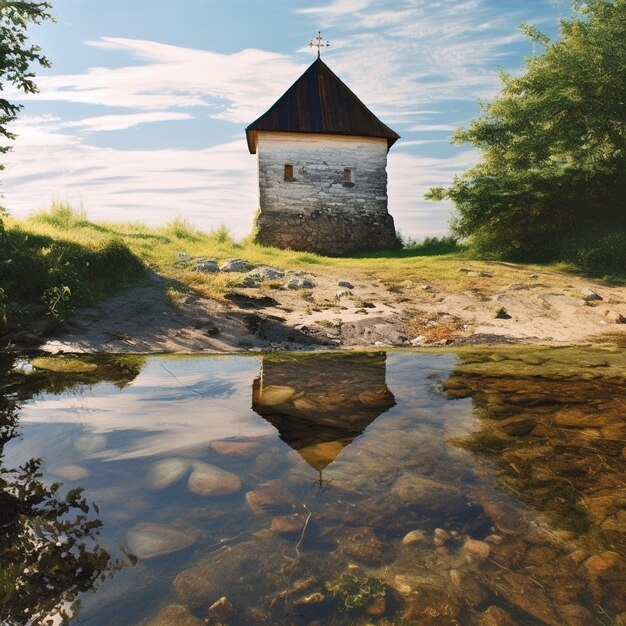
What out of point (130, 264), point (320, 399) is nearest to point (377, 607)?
point (320, 399)

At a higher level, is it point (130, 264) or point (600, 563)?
point (130, 264)

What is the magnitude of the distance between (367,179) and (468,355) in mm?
16307

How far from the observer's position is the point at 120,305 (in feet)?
22.3

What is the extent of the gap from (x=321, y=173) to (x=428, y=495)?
19.0m

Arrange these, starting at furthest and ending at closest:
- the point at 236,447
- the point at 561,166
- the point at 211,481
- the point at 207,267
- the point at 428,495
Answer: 1. the point at 561,166
2. the point at 207,267
3. the point at 236,447
4. the point at 211,481
5. the point at 428,495

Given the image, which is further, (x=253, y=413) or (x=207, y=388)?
(x=207, y=388)

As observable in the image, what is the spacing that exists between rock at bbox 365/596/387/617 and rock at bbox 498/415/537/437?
161 cm

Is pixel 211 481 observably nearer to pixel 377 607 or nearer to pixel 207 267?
pixel 377 607

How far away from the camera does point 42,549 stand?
1781 millimetres

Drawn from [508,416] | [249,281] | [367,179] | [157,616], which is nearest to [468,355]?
[508,416]

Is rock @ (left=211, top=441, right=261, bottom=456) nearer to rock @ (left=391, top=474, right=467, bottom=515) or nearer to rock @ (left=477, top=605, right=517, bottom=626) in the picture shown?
rock @ (left=391, top=474, right=467, bottom=515)

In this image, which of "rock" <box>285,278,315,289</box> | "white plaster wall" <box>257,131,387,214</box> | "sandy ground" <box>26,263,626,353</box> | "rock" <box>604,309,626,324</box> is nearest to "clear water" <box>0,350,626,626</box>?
"sandy ground" <box>26,263,626,353</box>

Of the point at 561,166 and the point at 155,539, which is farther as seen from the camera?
the point at 561,166

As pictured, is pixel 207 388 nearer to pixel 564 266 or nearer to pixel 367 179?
pixel 564 266
